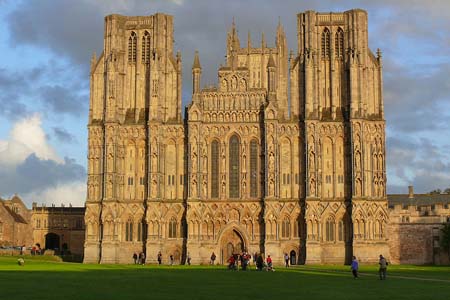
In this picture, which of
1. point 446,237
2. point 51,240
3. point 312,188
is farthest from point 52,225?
point 446,237

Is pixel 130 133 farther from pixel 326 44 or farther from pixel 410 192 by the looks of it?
pixel 410 192

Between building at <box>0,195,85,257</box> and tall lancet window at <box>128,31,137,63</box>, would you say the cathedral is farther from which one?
building at <box>0,195,85,257</box>

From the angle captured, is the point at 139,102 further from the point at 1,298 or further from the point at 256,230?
the point at 1,298

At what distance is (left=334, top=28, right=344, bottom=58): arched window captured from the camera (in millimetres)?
88375

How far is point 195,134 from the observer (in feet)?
283

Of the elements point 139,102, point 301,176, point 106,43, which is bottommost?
point 301,176

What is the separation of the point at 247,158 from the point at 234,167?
1.79m

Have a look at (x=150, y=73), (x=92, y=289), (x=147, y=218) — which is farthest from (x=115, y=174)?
(x=92, y=289)

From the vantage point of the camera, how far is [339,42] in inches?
3484

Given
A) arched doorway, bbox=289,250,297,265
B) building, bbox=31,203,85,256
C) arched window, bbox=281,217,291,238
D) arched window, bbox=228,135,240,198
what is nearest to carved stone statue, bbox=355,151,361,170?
arched window, bbox=281,217,291,238

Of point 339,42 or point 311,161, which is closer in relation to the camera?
point 311,161

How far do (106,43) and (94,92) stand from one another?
19.8 feet

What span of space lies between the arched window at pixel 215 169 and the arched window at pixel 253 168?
3.87 meters

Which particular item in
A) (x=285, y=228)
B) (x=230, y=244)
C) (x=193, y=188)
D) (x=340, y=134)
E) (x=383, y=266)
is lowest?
(x=383, y=266)
